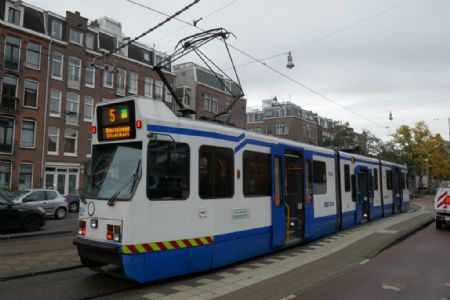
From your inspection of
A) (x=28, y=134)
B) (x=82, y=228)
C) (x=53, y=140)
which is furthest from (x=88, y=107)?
(x=82, y=228)

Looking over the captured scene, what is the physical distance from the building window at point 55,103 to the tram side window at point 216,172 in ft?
92.2

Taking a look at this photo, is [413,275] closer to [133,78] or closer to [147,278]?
[147,278]

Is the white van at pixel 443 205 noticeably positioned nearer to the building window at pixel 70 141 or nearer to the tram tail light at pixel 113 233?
the tram tail light at pixel 113 233

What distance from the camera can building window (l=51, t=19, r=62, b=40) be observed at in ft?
107

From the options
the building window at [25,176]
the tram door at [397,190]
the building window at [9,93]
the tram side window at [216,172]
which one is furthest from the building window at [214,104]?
the tram side window at [216,172]

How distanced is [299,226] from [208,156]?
444cm

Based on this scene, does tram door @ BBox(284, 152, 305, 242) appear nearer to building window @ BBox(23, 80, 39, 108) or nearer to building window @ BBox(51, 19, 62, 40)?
building window @ BBox(23, 80, 39, 108)

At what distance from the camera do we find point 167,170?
21.5ft

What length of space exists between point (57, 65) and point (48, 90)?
2538 millimetres

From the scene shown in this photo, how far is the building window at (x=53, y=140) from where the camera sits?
31.5 meters

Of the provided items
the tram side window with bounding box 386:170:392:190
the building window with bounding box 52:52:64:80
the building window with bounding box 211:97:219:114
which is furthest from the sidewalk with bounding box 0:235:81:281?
the building window with bounding box 211:97:219:114

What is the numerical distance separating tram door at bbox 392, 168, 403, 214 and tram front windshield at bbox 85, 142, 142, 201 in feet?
53.8

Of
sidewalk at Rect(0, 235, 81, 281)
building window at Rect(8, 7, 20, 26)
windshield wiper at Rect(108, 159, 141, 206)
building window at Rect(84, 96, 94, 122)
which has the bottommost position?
sidewalk at Rect(0, 235, 81, 281)

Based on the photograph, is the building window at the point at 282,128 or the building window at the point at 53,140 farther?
the building window at the point at 282,128
